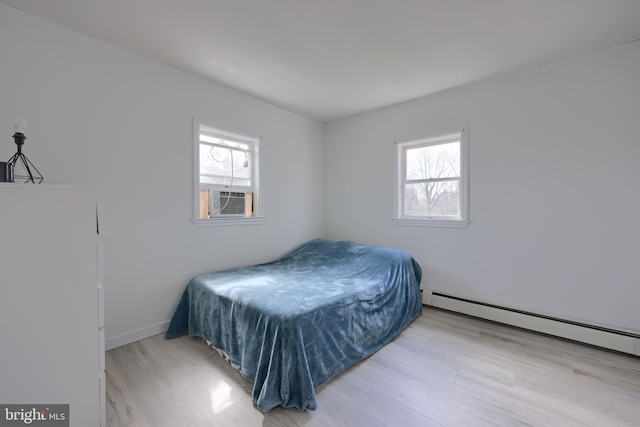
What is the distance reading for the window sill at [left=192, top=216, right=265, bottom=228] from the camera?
8.72 ft

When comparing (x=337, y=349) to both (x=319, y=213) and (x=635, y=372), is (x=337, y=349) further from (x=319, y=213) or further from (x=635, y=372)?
(x=319, y=213)

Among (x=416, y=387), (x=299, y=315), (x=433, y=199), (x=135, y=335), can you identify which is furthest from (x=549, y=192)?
(x=135, y=335)

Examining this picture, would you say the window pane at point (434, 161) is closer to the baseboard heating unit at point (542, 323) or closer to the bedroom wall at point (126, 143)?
the baseboard heating unit at point (542, 323)

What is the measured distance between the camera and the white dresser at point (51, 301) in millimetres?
1128

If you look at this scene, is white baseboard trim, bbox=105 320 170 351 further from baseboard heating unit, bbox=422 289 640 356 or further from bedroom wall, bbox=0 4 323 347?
baseboard heating unit, bbox=422 289 640 356

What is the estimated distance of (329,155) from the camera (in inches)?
160

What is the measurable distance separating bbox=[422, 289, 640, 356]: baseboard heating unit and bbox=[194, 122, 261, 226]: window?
2.43m

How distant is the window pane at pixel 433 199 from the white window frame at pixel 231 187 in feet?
6.24

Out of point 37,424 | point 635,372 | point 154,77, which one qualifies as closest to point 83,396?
point 37,424

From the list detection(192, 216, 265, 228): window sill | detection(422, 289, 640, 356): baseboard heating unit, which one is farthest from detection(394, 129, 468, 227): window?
detection(192, 216, 265, 228): window sill

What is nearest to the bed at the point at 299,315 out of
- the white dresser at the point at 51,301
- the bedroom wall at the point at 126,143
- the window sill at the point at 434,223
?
the bedroom wall at the point at 126,143

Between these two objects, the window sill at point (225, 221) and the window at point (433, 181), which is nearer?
the window sill at point (225, 221)

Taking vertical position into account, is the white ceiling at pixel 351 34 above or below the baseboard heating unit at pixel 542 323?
above

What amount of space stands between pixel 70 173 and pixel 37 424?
1.61 meters
